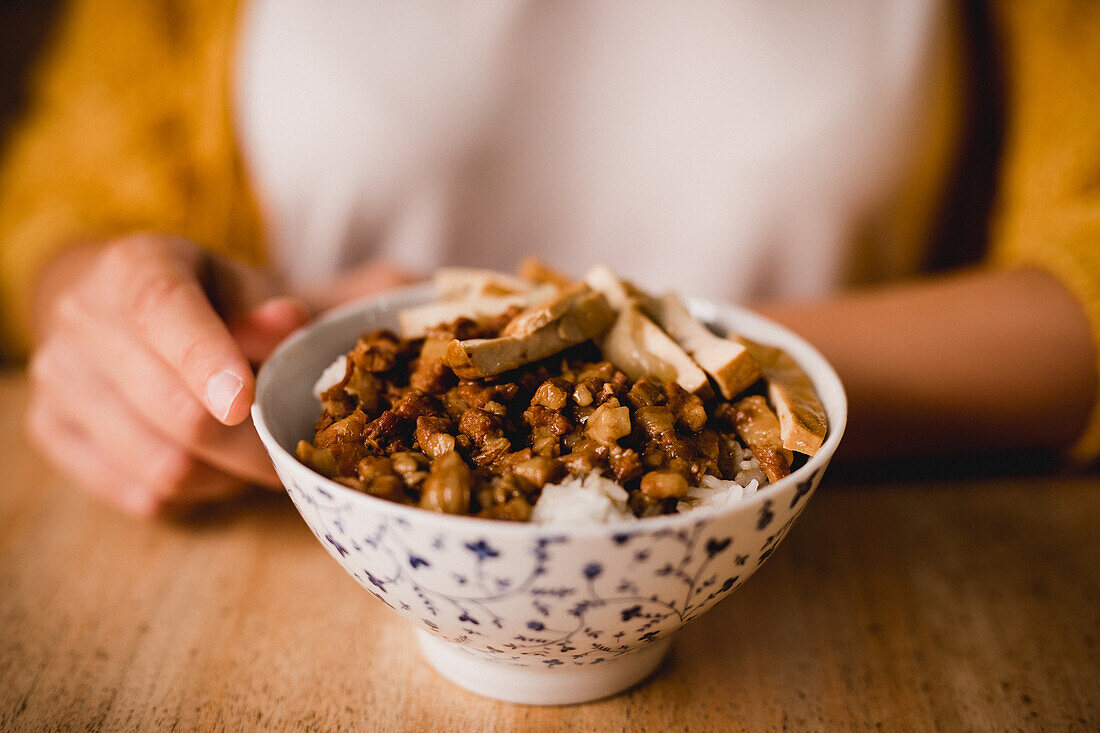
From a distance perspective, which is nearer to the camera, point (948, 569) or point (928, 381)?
point (948, 569)

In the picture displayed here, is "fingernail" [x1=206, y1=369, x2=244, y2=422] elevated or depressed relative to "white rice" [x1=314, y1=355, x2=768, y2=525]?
depressed

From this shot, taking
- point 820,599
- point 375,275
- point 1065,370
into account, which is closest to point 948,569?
point 820,599

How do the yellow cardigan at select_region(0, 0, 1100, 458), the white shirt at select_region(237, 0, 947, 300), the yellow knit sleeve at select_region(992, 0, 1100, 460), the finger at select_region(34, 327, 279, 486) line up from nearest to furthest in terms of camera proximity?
the finger at select_region(34, 327, 279, 486), the yellow knit sleeve at select_region(992, 0, 1100, 460), the white shirt at select_region(237, 0, 947, 300), the yellow cardigan at select_region(0, 0, 1100, 458)

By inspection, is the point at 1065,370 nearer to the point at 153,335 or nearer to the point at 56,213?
the point at 153,335

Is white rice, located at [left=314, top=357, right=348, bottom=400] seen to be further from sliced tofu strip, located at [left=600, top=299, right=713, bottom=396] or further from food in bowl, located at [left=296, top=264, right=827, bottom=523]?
sliced tofu strip, located at [left=600, top=299, right=713, bottom=396]

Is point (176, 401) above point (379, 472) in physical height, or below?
below

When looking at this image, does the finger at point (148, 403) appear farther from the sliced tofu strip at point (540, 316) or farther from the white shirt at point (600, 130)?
the white shirt at point (600, 130)

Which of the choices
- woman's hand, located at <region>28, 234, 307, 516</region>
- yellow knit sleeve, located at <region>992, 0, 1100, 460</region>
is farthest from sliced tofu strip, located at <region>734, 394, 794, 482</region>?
yellow knit sleeve, located at <region>992, 0, 1100, 460</region>
